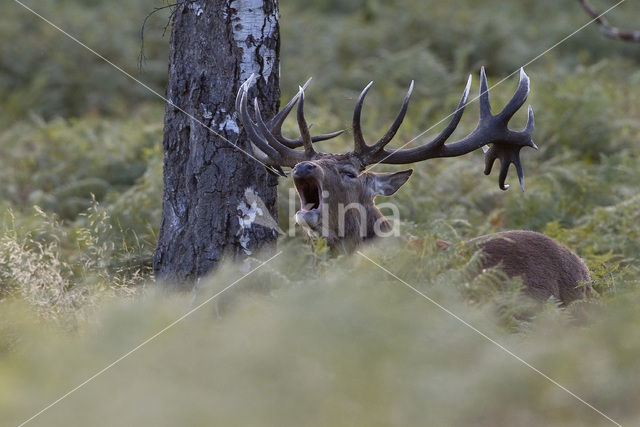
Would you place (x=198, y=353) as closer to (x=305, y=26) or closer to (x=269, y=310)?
(x=269, y=310)

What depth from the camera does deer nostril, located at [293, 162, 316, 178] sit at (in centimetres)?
600

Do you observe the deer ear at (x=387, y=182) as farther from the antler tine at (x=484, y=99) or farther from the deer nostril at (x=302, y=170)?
the deer nostril at (x=302, y=170)

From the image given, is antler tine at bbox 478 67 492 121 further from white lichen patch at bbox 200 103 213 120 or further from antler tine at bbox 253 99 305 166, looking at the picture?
white lichen patch at bbox 200 103 213 120

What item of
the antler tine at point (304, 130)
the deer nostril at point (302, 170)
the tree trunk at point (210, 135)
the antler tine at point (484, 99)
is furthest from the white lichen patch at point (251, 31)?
the antler tine at point (484, 99)

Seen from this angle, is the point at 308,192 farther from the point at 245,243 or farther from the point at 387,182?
the point at 387,182

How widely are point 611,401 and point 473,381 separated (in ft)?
1.89

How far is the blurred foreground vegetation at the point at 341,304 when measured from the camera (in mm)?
3486

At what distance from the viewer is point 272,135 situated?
632 cm

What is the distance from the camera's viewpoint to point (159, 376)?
12.0ft

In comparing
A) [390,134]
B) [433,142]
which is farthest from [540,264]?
[390,134]

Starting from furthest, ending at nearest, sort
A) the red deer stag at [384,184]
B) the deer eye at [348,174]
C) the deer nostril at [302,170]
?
the deer eye at [348,174]
the red deer stag at [384,184]
the deer nostril at [302,170]

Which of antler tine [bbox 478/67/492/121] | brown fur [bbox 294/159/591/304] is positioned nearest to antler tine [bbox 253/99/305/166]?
brown fur [bbox 294/159/591/304]

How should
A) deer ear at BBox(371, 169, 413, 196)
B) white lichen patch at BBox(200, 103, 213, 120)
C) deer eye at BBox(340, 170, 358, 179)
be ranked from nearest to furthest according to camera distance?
white lichen patch at BBox(200, 103, 213, 120), deer eye at BBox(340, 170, 358, 179), deer ear at BBox(371, 169, 413, 196)

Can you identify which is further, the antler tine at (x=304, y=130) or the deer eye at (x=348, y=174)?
the deer eye at (x=348, y=174)
